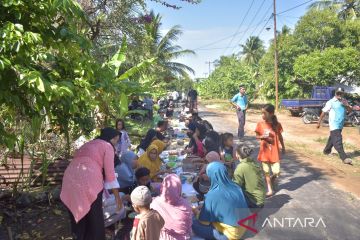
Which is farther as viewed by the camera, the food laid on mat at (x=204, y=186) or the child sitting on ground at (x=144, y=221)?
the food laid on mat at (x=204, y=186)

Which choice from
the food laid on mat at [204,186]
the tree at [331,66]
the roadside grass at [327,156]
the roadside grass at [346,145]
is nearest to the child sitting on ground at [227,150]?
the food laid on mat at [204,186]

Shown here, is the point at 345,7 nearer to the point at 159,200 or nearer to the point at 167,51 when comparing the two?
the point at 167,51

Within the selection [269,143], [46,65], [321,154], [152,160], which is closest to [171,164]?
[152,160]

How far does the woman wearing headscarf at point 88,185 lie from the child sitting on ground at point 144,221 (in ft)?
2.43

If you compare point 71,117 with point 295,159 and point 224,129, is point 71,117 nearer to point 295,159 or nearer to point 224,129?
point 295,159

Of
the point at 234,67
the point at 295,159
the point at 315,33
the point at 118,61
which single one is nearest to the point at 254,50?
the point at 234,67

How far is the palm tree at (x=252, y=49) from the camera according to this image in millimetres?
51281

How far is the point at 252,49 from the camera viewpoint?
5181 centimetres

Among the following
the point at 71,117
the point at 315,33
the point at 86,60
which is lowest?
the point at 71,117

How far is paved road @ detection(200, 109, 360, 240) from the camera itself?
461 centimetres

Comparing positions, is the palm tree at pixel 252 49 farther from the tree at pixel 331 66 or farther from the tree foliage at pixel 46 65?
the tree foliage at pixel 46 65

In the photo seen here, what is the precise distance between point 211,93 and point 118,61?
40.0 m

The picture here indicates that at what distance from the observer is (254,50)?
51969 mm

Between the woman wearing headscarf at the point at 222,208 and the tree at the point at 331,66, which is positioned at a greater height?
the tree at the point at 331,66
